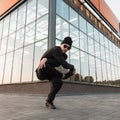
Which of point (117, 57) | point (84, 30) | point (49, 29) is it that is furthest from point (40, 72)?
point (117, 57)

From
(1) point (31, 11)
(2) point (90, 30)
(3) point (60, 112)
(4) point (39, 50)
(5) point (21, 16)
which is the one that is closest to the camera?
(3) point (60, 112)

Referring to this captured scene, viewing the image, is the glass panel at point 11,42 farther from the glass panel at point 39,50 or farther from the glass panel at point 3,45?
the glass panel at point 39,50

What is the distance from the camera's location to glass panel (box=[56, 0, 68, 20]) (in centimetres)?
1218

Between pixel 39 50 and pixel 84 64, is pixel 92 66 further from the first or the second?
pixel 39 50

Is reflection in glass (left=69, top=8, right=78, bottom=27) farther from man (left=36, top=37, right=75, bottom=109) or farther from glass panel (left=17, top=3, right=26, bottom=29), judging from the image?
man (left=36, top=37, right=75, bottom=109)

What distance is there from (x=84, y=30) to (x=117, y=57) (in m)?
9.99

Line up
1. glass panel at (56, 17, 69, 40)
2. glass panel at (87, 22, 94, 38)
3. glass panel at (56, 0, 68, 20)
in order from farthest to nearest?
glass panel at (87, 22, 94, 38) < glass panel at (56, 0, 68, 20) < glass panel at (56, 17, 69, 40)

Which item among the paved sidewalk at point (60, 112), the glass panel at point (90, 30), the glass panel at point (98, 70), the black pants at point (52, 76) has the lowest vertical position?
the paved sidewalk at point (60, 112)

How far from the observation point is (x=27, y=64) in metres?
12.3

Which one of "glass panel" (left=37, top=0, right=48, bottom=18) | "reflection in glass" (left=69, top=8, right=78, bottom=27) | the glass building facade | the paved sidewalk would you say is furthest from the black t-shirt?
"reflection in glass" (left=69, top=8, right=78, bottom=27)

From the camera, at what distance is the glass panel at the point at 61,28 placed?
11531mm

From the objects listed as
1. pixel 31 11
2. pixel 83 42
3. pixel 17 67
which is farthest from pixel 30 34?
pixel 83 42

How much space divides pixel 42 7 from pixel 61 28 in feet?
6.71

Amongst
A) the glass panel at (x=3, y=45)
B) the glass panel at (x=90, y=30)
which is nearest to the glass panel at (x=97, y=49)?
the glass panel at (x=90, y=30)
